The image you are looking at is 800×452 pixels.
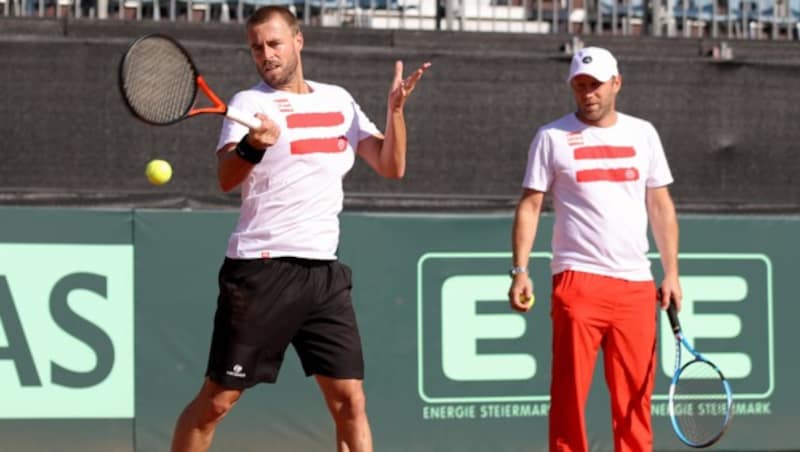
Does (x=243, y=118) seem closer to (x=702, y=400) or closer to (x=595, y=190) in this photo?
(x=595, y=190)

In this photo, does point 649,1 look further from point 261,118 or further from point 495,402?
point 261,118

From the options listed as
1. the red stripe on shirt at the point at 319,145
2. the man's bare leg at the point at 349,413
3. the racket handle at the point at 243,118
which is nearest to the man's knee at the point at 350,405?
the man's bare leg at the point at 349,413

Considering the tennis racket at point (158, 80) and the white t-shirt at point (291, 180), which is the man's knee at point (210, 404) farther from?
the tennis racket at point (158, 80)

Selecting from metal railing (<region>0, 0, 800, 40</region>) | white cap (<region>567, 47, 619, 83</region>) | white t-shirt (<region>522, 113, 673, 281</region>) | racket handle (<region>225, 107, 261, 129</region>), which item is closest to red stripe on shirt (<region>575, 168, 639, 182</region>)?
white t-shirt (<region>522, 113, 673, 281</region>)

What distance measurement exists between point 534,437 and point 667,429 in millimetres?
767

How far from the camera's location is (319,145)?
552 cm

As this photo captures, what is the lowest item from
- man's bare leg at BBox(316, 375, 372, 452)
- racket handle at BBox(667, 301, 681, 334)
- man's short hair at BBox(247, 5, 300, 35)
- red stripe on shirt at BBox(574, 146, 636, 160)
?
man's bare leg at BBox(316, 375, 372, 452)

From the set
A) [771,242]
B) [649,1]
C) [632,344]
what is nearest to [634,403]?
[632,344]

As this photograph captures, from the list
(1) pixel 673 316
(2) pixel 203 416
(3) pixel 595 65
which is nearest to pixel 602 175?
(3) pixel 595 65

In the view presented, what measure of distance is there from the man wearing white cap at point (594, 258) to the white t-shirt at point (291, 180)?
102 centimetres

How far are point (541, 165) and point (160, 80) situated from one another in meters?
1.71

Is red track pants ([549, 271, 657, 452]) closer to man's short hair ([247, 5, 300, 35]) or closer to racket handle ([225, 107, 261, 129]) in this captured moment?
man's short hair ([247, 5, 300, 35])

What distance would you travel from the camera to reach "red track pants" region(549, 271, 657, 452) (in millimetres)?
6105

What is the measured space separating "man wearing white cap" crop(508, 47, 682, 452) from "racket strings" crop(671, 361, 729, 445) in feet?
1.76
